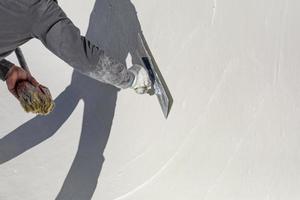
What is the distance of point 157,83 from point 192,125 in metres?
0.24

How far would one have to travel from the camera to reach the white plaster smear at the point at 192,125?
1.68 m

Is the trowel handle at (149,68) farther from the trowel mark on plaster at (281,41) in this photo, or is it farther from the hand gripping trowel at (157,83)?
the trowel mark on plaster at (281,41)

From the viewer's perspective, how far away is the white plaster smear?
1.68 metres

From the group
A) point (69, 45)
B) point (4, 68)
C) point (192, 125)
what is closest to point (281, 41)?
point (192, 125)

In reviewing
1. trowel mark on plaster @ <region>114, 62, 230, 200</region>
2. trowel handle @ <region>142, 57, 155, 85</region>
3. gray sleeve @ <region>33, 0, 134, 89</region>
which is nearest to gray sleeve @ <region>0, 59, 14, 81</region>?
gray sleeve @ <region>33, 0, 134, 89</region>

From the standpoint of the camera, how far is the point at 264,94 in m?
1.72

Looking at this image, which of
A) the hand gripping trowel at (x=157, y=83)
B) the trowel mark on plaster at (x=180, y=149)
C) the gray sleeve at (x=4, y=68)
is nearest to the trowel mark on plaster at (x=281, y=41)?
the trowel mark on plaster at (x=180, y=149)

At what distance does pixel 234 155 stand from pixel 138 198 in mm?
395

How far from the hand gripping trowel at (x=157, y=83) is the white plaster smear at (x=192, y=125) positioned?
3 centimetres

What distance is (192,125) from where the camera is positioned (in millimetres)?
1873

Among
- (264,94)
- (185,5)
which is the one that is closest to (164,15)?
(185,5)

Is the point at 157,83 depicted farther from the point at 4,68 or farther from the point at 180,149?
the point at 4,68

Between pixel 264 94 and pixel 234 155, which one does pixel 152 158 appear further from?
pixel 264 94

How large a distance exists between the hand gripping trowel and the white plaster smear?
3 centimetres
